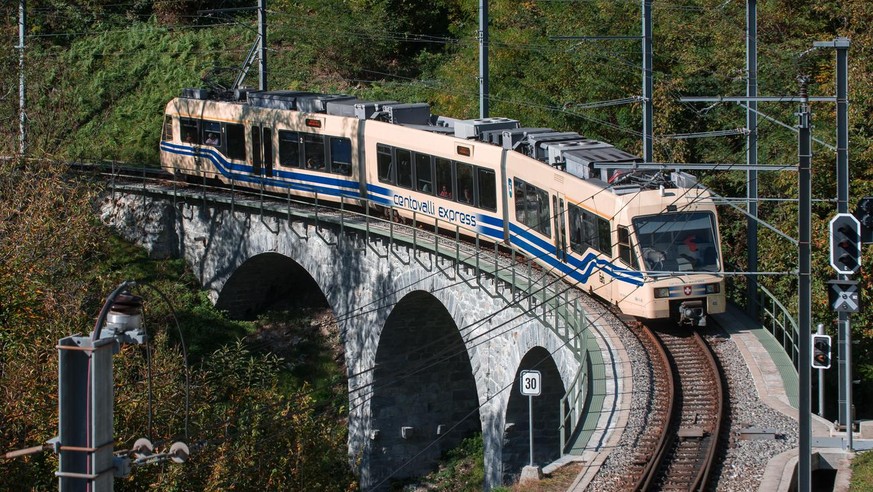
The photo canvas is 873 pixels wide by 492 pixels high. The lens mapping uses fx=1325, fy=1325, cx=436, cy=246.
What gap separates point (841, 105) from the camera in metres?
18.6

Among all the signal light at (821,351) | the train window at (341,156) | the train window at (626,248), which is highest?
the train window at (341,156)

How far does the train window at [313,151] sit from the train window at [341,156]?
1.39ft

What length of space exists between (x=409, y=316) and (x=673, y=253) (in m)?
11.0

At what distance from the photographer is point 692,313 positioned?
22.1m

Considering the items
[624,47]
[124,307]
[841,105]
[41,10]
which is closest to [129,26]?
[41,10]

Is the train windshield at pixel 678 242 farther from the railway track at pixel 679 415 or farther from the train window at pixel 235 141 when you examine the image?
the train window at pixel 235 141

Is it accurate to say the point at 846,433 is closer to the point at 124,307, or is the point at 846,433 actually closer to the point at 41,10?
the point at 124,307

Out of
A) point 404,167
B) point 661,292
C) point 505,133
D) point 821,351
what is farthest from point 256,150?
point 821,351

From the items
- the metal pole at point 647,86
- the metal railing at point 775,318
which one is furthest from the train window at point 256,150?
the metal railing at point 775,318

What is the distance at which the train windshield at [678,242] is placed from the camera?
22.2 m

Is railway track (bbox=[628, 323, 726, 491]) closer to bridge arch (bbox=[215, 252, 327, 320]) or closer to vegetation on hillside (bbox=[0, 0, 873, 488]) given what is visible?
vegetation on hillside (bbox=[0, 0, 873, 488])

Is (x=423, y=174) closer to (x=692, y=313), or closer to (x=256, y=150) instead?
(x=256, y=150)

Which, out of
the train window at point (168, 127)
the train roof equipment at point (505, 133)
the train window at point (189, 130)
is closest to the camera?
the train roof equipment at point (505, 133)

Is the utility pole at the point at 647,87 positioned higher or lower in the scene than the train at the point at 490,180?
higher
